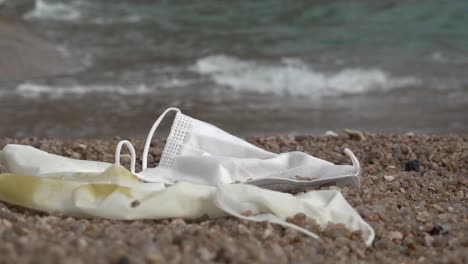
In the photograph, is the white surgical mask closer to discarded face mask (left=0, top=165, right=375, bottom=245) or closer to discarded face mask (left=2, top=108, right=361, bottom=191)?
discarded face mask (left=2, top=108, right=361, bottom=191)

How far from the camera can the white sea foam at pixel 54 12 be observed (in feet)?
61.9

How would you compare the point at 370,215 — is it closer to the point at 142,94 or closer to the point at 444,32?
the point at 142,94

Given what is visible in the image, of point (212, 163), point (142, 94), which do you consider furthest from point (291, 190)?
point (142, 94)

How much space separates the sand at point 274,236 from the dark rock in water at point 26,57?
8311 mm

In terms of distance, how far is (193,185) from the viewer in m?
3.66

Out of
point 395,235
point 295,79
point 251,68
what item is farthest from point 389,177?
point 251,68

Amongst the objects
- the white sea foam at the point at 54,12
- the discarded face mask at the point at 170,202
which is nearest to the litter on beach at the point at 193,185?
the discarded face mask at the point at 170,202

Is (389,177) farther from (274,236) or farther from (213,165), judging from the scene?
(274,236)

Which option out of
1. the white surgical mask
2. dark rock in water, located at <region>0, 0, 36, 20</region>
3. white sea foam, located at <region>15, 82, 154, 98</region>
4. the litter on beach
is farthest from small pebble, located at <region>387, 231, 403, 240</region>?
dark rock in water, located at <region>0, 0, 36, 20</region>

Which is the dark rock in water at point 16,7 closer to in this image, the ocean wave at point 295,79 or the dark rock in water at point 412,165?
the ocean wave at point 295,79

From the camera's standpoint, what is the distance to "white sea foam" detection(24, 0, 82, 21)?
18.9m

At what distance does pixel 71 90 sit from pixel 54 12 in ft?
28.9

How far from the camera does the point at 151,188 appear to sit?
3707 mm

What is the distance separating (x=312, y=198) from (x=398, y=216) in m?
0.43
